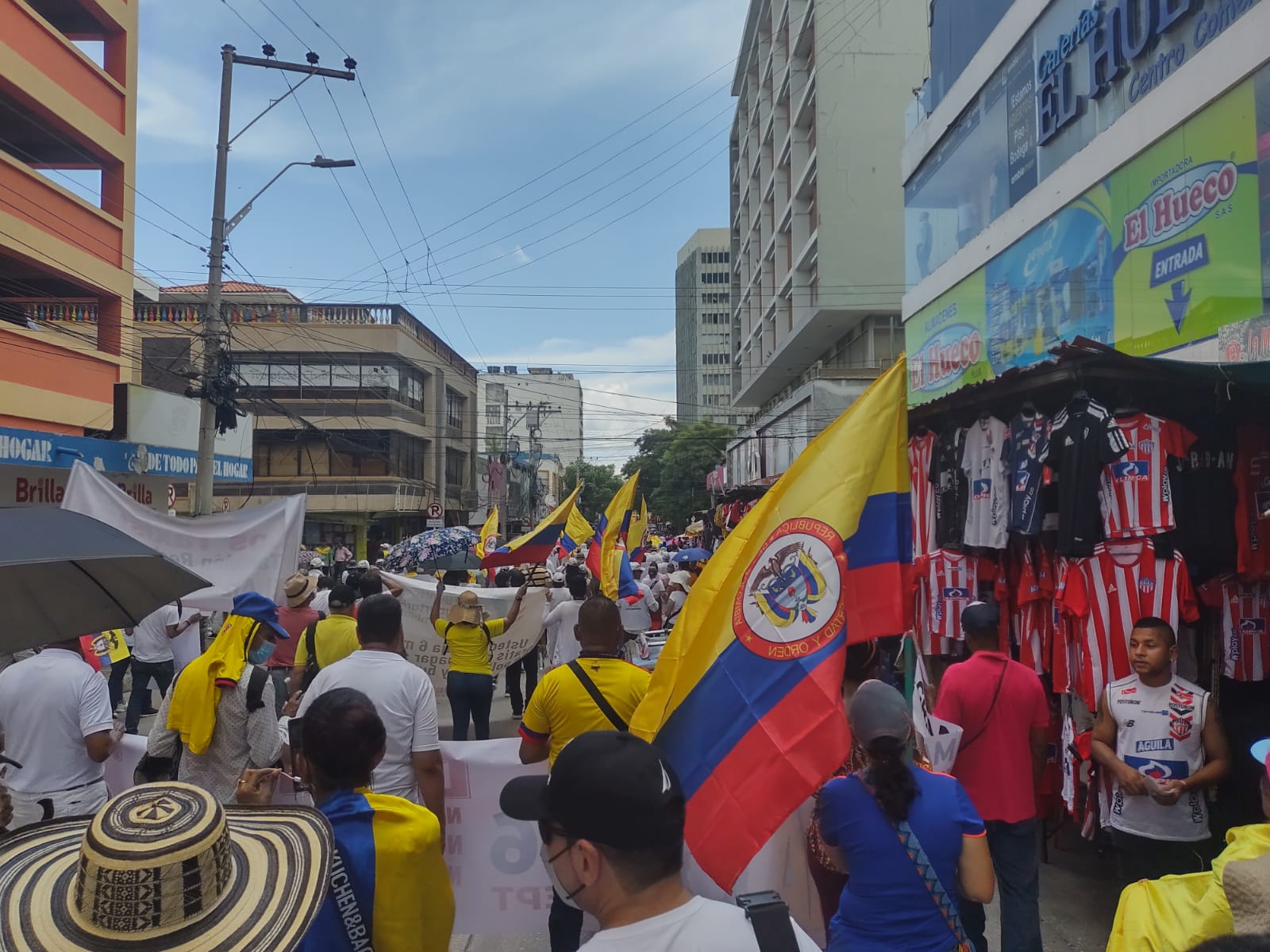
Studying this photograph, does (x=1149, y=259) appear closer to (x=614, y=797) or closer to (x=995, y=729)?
(x=995, y=729)

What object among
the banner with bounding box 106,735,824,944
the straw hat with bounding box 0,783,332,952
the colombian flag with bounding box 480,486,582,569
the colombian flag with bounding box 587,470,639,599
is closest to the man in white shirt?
the banner with bounding box 106,735,824,944

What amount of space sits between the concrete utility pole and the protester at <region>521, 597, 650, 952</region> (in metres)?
12.3

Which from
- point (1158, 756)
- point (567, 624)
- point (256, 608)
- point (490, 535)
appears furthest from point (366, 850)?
point (490, 535)

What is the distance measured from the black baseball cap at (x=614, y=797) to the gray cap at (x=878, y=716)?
1.15 metres

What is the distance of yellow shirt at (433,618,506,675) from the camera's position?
25.0 feet

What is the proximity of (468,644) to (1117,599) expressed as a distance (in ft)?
16.0

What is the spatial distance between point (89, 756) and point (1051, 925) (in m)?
5.05

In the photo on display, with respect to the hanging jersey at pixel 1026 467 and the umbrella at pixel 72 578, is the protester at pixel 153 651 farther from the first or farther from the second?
the hanging jersey at pixel 1026 467

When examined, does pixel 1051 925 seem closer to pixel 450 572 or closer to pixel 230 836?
pixel 230 836

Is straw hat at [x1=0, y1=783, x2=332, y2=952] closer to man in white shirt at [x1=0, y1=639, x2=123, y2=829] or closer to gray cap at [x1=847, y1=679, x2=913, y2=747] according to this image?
gray cap at [x1=847, y1=679, x2=913, y2=747]

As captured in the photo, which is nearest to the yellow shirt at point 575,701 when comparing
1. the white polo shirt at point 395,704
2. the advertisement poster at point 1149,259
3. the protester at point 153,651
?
the white polo shirt at point 395,704

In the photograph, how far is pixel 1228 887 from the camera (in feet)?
5.67

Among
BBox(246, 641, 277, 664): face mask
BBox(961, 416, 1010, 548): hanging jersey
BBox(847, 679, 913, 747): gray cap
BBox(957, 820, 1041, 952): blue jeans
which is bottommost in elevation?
BBox(957, 820, 1041, 952): blue jeans

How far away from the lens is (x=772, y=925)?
1697 mm
